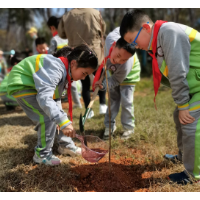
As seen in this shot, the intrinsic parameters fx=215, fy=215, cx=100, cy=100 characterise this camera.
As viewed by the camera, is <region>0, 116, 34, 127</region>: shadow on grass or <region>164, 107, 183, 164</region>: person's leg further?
<region>0, 116, 34, 127</region>: shadow on grass

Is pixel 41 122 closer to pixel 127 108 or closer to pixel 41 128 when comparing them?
pixel 41 128

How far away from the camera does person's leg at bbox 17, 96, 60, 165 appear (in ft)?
6.66

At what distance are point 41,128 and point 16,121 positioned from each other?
1.70 meters

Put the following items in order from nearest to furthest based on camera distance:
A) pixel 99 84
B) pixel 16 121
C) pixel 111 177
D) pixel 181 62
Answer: pixel 181 62, pixel 111 177, pixel 99 84, pixel 16 121

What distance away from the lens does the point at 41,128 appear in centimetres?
206

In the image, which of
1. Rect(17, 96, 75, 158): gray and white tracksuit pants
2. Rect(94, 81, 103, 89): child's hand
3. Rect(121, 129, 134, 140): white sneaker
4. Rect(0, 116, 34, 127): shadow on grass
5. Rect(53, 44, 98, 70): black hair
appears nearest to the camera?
Rect(53, 44, 98, 70): black hair

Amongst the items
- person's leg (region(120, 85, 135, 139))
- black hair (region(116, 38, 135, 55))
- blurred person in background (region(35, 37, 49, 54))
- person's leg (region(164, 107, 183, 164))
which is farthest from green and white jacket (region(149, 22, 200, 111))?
blurred person in background (region(35, 37, 49, 54))

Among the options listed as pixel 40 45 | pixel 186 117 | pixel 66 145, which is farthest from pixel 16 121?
pixel 186 117

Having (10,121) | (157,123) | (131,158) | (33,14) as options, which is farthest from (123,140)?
(33,14)

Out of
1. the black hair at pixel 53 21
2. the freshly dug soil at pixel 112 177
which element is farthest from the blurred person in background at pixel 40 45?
the freshly dug soil at pixel 112 177

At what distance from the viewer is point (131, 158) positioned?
224 cm

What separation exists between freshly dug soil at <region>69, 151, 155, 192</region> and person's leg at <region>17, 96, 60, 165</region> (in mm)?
293

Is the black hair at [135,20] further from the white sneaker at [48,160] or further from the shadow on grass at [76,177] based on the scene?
the white sneaker at [48,160]

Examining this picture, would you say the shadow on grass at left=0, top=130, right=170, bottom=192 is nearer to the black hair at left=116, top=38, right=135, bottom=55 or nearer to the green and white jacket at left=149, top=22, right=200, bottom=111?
the green and white jacket at left=149, top=22, right=200, bottom=111
